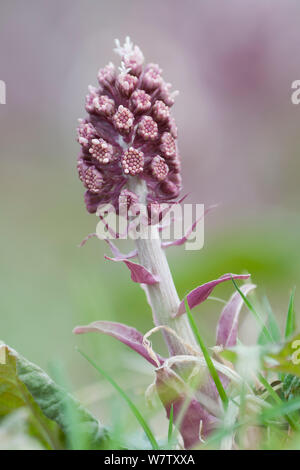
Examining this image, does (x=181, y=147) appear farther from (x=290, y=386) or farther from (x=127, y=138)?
(x=290, y=386)

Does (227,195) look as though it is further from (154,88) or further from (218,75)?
(154,88)

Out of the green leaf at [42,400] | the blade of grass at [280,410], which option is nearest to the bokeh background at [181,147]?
Answer: the green leaf at [42,400]

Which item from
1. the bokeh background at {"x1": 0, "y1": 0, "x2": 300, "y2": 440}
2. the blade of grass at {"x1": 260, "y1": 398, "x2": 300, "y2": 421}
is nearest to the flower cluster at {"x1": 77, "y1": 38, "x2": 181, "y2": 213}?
the blade of grass at {"x1": 260, "y1": 398, "x2": 300, "y2": 421}

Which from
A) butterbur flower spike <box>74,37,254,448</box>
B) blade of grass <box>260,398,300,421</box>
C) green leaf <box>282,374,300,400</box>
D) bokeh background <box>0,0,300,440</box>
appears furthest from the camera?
bokeh background <box>0,0,300,440</box>

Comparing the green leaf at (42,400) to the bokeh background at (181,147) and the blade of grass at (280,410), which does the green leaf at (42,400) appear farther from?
the bokeh background at (181,147)

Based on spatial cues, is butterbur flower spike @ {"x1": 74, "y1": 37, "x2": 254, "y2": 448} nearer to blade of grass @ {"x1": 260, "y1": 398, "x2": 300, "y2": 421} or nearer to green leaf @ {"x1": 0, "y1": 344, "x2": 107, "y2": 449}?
green leaf @ {"x1": 0, "y1": 344, "x2": 107, "y2": 449}

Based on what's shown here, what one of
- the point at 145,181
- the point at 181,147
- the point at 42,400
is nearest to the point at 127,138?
the point at 145,181
